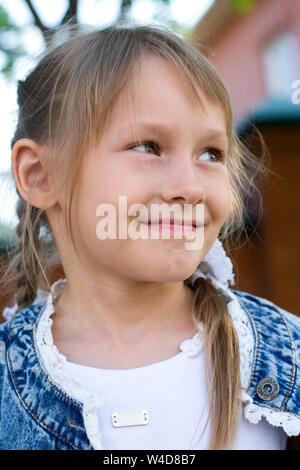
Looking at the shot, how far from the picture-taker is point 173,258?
1.15 m

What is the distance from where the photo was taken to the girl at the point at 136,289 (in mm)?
1154

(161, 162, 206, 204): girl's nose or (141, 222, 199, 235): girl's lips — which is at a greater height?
(161, 162, 206, 204): girl's nose

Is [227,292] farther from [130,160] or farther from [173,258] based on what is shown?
[130,160]

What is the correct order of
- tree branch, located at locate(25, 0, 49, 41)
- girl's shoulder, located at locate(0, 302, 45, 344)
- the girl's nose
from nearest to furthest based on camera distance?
the girl's nose < girl's shoulder, located at locate(0, 302, 45, 344) < tree branch, located at locate(25, 0, 49, 41)

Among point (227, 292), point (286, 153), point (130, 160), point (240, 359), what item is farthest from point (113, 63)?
point (286, 153)

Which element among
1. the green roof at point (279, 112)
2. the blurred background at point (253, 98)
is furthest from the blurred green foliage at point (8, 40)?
the green roof at point (279, 112)

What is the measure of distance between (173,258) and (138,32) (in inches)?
22.4

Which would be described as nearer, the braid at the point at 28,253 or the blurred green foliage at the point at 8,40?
the braid at the point at 28,253

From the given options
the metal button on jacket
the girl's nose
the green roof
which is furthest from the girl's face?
the green roof

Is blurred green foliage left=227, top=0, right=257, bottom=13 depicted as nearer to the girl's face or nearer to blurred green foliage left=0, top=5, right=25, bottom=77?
blurred green foliage left=0, top=5, right=25, bottom=77

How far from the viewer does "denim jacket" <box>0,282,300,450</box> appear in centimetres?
117

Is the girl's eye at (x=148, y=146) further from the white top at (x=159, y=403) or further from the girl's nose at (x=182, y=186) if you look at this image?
the white top at (x=159, y=403)

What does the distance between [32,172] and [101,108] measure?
0.29m

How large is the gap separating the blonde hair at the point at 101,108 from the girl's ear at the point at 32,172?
1.2 inches
